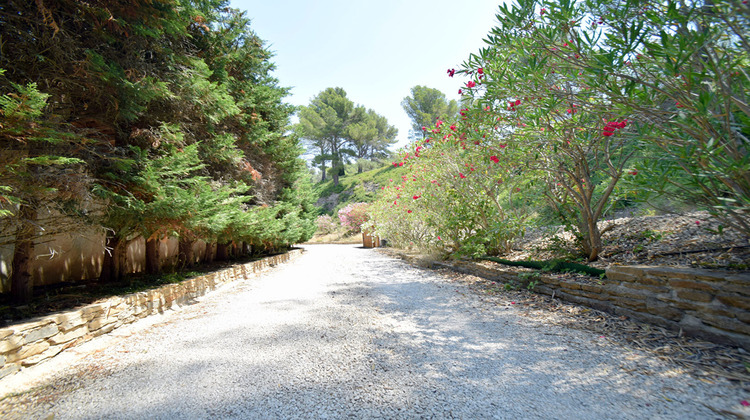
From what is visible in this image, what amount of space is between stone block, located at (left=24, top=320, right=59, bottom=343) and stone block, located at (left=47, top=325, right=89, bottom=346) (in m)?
0.05

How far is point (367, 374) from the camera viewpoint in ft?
6.38

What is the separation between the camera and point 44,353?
2.26 m

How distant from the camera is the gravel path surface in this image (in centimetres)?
157

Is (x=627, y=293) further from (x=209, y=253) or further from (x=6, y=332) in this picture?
(x=209, y=253)

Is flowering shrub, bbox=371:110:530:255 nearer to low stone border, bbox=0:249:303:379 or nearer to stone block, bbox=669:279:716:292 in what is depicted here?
stone block, bbox=669:279:716:292

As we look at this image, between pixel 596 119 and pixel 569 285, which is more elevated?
pixel 596 119

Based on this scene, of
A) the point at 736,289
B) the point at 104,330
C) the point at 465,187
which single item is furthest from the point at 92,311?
the point at 465,187

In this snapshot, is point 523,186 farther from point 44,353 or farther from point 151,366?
point 44,353

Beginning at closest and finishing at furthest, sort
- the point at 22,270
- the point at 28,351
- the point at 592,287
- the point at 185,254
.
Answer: the point at 28,351, the point at 22,270, the point at 592,287, the point at 185,254

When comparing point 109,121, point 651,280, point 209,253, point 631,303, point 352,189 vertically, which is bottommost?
point 631,303

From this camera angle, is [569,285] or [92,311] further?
[569,285]

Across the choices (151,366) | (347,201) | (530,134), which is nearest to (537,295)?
(530,134)

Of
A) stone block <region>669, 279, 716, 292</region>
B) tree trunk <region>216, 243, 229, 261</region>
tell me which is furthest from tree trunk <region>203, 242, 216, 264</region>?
stone block <region>669, 279, 716, 292</region>

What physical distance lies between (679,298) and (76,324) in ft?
16.7
